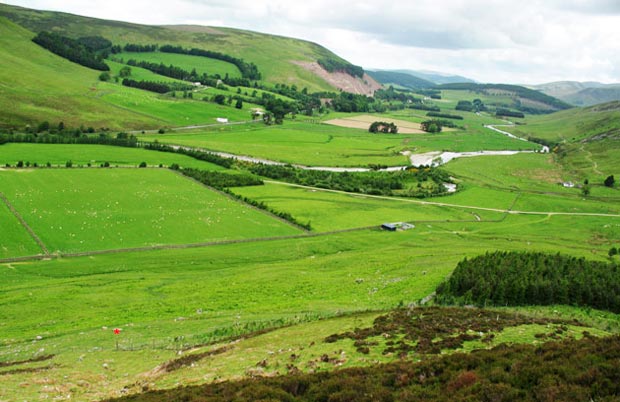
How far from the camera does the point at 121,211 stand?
84.5 meters

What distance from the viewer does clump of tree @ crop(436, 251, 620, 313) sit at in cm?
4178

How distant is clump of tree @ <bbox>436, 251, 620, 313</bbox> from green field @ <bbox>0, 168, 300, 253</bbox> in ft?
140

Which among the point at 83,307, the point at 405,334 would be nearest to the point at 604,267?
the point at 405,334

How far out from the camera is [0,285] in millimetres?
52219

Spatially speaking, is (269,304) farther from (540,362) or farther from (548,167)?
(548,167)

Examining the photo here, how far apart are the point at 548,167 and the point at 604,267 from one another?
14729cm

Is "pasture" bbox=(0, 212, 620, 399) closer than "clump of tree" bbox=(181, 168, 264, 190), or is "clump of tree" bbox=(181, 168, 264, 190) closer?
"pasture" bbox=(0, 212, 620, 399)

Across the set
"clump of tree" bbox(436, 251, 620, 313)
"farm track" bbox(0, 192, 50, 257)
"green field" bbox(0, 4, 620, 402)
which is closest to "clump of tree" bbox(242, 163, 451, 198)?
"green field" bbox(0, 4, 620, 402)

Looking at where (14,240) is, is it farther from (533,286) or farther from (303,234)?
(533,286)

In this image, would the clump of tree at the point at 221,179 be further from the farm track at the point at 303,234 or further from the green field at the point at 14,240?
the green field at the point at 14,240

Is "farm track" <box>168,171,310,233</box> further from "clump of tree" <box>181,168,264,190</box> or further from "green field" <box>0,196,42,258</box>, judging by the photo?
"green field" <box>0,196,42,258</box>

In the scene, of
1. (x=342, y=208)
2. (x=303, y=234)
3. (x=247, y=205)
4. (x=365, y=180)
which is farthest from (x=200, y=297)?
(x=365, y=180)

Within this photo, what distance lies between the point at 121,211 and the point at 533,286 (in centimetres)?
6694

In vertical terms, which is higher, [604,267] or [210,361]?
[604,267]
